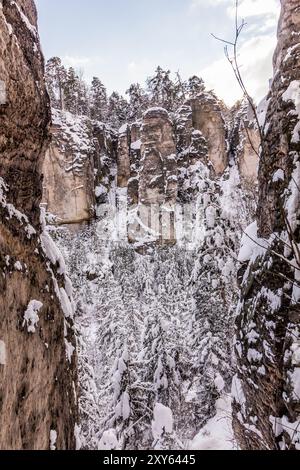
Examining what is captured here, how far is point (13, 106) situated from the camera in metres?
4.67

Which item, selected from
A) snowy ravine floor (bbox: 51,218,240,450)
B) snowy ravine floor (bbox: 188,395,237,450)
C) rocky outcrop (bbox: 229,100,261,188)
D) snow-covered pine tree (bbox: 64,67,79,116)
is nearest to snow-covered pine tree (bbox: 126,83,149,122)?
snow-covered pine tree (bbox: 64,67,79,116)

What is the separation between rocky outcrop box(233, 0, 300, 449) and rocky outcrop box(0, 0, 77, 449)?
3.13m

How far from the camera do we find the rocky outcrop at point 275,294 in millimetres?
5211

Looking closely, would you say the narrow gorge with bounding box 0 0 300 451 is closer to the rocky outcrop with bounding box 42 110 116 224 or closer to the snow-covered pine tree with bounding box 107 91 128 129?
the rocky outcrop with bounding box 42 110 116 224

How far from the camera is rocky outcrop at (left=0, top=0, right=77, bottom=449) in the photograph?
382 cm

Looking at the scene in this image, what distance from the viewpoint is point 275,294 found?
585cm

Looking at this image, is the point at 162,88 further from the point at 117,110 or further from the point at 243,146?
the point at 243,146

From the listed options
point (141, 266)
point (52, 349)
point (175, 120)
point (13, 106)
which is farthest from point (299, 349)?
point (175, 120)

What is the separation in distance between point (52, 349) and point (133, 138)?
142 feet

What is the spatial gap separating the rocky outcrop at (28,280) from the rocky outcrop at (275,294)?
3.13m

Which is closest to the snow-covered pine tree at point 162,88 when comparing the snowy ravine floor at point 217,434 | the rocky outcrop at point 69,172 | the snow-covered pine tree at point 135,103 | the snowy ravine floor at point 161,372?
the snow-covered pine tree at point 135,103

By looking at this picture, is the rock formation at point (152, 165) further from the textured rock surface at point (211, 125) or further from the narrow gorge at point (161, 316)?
the narrow gorge at point (161, 316)

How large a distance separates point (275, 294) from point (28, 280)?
13.0 feet
